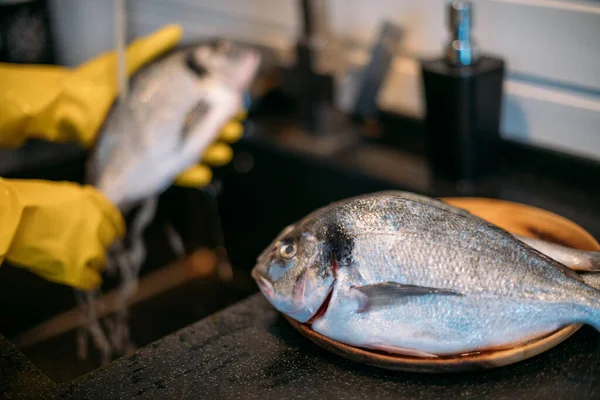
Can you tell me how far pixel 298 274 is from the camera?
2.47 ft

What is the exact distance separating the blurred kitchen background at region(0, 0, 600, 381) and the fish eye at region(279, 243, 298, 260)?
0.53 metres

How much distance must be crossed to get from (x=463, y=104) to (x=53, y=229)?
2.35 ft

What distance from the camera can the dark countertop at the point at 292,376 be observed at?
0.70 meters

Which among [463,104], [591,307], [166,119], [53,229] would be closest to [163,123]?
[166,119]

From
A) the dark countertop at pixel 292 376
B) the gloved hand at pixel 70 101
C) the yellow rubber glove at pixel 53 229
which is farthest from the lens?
the gloved hand at pixel 70 101

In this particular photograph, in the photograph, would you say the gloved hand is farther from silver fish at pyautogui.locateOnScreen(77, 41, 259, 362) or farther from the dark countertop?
the dark countertop

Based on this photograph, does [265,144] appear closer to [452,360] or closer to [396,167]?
[396,167]

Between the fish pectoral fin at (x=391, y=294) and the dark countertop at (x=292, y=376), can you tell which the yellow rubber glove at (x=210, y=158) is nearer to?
the dark countertop at (x=292, y=376)

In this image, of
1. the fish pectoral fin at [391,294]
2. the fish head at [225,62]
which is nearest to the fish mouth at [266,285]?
the fish pectoral fin at [391,294]

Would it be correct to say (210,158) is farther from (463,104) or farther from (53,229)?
(463,104)

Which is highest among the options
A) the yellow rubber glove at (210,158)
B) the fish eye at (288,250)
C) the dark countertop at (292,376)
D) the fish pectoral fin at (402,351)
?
the fish eye at (288,250)

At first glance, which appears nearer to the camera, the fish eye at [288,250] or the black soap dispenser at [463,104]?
the fish eye at [288,250]

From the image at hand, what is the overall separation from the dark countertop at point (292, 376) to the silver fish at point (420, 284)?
0.03 m

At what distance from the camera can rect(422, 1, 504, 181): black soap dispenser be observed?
1.15 m
